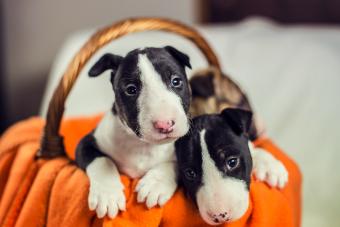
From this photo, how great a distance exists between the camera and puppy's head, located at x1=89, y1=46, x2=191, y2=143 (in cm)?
64

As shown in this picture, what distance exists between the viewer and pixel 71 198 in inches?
30.7

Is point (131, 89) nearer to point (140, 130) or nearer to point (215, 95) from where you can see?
point (140, 130)

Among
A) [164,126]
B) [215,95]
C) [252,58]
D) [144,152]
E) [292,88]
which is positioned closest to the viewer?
[164,126]

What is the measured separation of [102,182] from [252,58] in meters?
1.02

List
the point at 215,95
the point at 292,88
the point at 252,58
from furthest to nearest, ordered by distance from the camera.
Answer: the point at 252,58, the point at 292,88, the point at 215,95

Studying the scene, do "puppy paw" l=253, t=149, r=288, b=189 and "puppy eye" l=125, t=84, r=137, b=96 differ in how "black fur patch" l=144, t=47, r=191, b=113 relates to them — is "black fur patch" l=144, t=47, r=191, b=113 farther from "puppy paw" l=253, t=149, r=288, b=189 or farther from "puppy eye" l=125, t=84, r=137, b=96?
"puppy paw" l=253, t=149, r=288, b=189

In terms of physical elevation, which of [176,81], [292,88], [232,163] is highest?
[176,81]

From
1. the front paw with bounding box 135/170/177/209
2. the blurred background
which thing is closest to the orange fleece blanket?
the front paw with bounding box 135/170/177/209

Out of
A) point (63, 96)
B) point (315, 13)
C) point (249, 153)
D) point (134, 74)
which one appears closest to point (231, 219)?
point (249, 153)

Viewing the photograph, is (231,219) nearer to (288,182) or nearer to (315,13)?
(288,182)

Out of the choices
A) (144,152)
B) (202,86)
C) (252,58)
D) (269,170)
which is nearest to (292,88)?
(252,58)

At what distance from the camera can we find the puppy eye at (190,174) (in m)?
0.70

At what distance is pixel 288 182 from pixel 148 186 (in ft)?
0.85

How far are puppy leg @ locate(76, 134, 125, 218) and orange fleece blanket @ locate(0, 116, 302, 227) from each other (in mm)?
19
